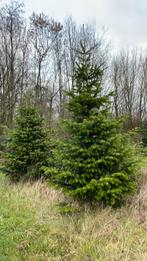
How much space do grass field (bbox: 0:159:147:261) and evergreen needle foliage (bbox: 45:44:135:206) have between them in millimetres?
309

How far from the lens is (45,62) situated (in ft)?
68.4

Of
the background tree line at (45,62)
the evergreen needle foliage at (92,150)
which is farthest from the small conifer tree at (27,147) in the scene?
the background tree line at (45,62)

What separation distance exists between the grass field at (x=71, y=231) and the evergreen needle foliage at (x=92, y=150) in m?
0.31

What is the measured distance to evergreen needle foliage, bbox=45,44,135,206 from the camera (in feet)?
14.3

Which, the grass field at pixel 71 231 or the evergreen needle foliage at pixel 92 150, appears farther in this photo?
the evergreen needle foliage at pixel 92 150

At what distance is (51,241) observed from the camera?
145 inches

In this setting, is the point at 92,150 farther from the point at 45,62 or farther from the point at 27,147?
the point at 45,62

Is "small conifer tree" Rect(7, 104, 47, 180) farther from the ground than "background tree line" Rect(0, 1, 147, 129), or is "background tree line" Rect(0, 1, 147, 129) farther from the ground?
"background tree line" Rect(0, 1, 147, 129)

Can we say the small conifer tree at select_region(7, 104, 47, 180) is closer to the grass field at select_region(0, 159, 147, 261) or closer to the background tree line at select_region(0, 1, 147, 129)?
the grass field at select_region(0, 159, 147, 261)

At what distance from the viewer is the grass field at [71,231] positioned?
3.41m

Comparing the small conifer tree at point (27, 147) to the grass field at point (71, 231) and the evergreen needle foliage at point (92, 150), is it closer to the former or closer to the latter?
the grass field at point (71, 231)

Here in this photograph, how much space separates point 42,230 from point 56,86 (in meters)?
18.2

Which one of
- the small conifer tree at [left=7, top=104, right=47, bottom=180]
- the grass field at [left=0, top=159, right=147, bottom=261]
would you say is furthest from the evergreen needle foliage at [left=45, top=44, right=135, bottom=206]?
the small conifer tree at [left=7, top=104, right=47, bottom=180]

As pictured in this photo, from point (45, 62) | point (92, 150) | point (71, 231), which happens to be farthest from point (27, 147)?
point (45, 62)
